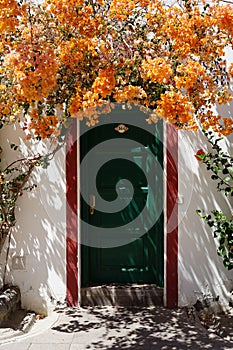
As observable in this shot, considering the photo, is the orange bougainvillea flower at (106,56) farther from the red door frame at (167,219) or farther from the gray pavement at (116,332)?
the gray pavement at (116,332)

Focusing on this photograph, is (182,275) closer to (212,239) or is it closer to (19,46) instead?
(212,239)

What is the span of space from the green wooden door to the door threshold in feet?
0.69

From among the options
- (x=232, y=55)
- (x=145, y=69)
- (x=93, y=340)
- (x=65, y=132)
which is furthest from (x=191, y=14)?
(x=93, y=340)

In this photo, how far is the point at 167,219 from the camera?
616 centimetres

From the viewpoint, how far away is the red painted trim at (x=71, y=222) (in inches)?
241

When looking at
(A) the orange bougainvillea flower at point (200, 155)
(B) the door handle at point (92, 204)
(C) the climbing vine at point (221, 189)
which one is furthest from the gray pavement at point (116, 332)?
(A) the orange bougainvillea flower at point (200, 155)

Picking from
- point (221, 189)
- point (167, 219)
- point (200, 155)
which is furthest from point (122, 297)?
point (200, 155)

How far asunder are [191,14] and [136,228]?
2.86 m

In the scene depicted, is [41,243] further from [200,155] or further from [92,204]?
[200,155]

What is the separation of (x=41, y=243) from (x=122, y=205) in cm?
116

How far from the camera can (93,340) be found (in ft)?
16.9

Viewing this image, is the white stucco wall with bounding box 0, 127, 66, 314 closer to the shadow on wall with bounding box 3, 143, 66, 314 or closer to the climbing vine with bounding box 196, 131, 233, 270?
the shadow on wall with bounding box 3, 143, 66, 314

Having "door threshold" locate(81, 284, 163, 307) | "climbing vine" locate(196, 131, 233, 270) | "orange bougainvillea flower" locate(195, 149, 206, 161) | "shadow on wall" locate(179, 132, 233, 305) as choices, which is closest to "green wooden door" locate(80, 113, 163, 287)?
"door threshold" locate(81, 284, 163, 307)

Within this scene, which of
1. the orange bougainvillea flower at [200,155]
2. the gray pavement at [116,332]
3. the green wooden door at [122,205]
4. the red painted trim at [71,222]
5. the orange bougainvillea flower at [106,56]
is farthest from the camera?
the green wooden door at [122,205]
